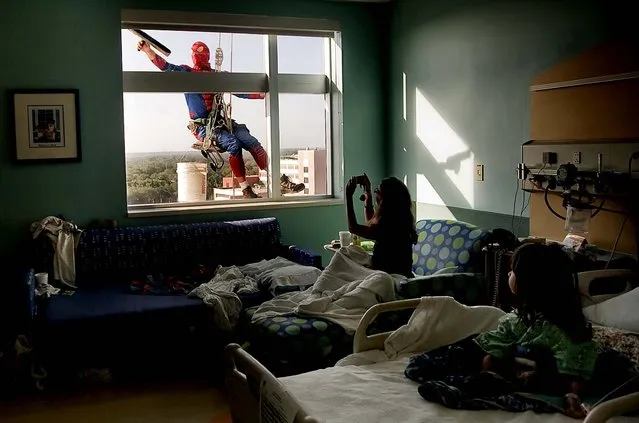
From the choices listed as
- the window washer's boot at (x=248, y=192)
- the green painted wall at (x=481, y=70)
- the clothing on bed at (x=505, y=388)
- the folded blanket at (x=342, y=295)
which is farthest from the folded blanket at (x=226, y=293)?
the clothing on bed at (x=505, y=388)

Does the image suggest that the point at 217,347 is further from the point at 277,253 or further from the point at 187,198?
the point at 187,198

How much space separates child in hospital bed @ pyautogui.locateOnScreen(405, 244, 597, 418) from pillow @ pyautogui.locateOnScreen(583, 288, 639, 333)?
546 millimetres

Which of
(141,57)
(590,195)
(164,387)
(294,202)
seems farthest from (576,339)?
(141,57)

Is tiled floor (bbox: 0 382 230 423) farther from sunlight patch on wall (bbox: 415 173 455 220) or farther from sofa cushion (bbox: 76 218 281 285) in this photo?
sunlight patch on wall (bbox: 415 173 455 220)

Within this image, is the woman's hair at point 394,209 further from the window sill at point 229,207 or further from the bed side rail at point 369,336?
the window sill at point 229,207

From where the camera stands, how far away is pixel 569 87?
3.48m

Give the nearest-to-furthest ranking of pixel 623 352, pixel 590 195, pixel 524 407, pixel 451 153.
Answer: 1. pixel 524 407
2. pixel 623 352
3. pixel 590 195
4. pixel 451 153

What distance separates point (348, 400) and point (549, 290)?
0.70 m

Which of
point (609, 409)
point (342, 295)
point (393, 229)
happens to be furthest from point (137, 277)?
point (609, 409)

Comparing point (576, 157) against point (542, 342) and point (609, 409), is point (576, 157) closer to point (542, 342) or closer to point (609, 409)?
point (542, 342)

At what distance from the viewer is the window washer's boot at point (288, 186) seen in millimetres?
5293

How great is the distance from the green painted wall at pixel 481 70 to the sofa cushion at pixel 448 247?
0.91ft

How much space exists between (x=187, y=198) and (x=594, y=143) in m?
2.87

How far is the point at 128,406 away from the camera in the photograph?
341 centimetres
